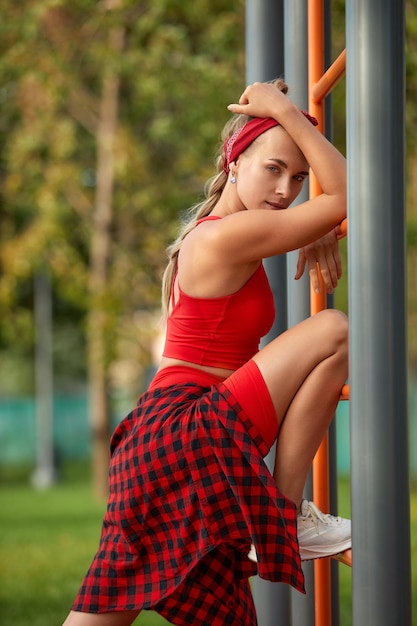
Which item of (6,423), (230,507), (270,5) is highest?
(270,5)

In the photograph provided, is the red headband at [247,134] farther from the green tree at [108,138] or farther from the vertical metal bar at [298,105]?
the green tree at [108,138]

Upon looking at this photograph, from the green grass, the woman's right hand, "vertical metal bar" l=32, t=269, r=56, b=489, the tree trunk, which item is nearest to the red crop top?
the woman's right hand

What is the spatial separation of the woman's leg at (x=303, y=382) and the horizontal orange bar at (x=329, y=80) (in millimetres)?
643

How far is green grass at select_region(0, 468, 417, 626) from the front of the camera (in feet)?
18.1

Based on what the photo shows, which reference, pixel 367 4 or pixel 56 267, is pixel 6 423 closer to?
pixel 56 267

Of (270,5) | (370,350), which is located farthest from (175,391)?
(270,5)

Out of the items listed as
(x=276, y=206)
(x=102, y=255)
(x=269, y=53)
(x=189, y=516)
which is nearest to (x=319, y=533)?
(x=189, y=516)

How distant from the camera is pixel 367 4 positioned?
6.07 feet

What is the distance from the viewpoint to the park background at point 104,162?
33.6ft

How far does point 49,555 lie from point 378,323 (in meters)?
6.87

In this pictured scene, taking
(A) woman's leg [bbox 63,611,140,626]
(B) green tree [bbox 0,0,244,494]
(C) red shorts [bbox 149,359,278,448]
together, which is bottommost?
(A) woman's leg [bbox 63,611,140,626]

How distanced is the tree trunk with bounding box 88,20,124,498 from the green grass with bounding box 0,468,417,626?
875mm

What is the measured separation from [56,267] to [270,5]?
9898mm

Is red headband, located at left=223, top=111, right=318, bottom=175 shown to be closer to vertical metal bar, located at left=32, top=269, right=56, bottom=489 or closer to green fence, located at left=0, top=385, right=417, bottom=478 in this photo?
vertical metal bar, located at left=32, top=269, right=56, bottom=489
